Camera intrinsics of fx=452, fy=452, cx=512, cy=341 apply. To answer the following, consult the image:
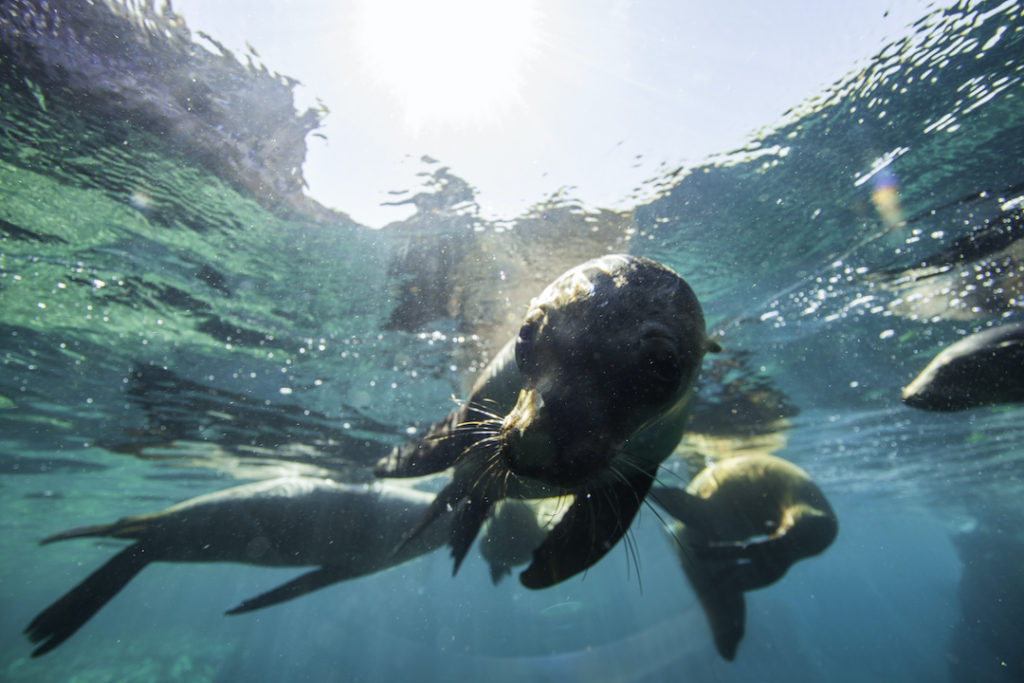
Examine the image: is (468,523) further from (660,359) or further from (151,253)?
(151,253)

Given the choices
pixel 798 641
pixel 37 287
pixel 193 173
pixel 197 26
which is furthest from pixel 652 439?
pixel 798 641

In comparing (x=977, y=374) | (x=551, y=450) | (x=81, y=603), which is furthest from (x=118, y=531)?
(x=977, y=374)

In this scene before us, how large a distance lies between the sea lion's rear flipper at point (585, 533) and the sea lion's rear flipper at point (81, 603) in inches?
224

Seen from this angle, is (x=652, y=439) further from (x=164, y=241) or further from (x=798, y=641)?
(x=798, y=641)

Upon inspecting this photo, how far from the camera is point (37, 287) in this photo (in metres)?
6.90

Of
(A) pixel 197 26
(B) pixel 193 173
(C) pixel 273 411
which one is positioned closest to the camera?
(A) pixel 197 26

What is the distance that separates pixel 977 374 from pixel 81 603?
907 centimetres

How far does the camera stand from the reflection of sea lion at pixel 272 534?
5.64 metres

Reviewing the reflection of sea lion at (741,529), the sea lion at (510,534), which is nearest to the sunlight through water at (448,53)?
the sea lion at (510,534)

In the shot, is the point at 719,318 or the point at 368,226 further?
the point at 719,318

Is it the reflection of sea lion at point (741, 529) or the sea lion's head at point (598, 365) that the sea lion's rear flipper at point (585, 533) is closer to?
the sea lion's head at point (598, 365)

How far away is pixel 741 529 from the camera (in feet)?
26.3

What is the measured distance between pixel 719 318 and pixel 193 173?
27.0ft

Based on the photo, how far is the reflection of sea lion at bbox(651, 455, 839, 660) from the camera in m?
6.55
